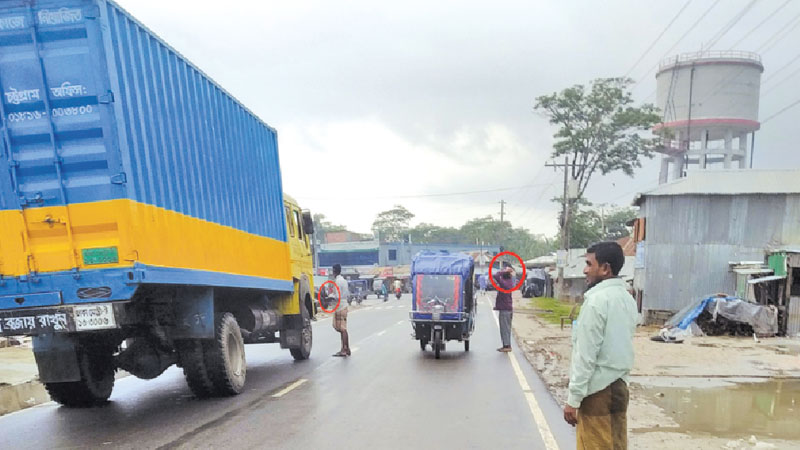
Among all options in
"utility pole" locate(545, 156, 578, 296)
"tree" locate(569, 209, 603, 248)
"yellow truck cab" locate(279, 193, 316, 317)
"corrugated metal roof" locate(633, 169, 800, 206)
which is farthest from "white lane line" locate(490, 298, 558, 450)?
"tree" locate(569, 209, 603, 248)

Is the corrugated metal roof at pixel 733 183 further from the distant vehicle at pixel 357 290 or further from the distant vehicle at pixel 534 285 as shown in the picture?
the distant vehicle at pixel 534 285

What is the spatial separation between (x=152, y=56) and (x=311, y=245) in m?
8.04

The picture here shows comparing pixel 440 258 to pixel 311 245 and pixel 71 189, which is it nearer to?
pixel 311 245

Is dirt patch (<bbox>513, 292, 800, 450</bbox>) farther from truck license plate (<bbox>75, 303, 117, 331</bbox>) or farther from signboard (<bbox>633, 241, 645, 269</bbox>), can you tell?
truck license plate (<bbox>75, 303, 117, 331</bbox>)

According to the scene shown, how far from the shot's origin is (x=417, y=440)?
21.0ft

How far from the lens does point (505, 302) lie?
1384 centimetres

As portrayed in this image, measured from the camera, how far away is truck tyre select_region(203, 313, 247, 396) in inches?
332

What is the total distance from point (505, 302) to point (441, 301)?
154 cm

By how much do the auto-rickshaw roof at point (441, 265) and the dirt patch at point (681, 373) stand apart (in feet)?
7.85

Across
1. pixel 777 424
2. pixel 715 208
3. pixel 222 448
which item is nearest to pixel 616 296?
pixel 222 448

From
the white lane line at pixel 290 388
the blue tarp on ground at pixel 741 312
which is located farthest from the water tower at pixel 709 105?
the white lane line at pixel 290 388

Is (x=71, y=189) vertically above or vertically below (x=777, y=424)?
above

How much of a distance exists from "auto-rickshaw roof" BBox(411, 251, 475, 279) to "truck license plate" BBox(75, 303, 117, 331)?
8193 millimetres

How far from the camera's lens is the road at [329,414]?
6.44 metres
